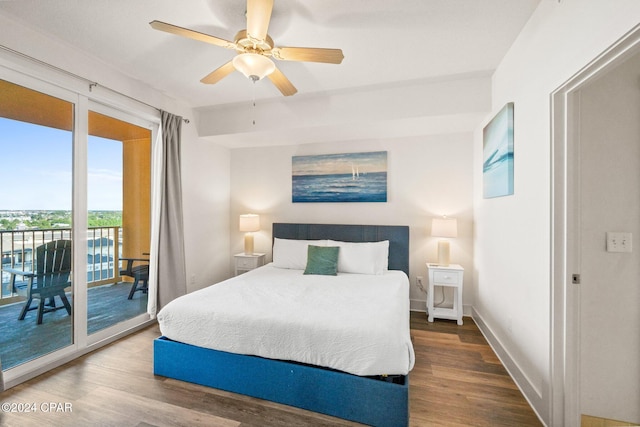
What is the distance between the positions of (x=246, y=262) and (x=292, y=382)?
2.46 meters

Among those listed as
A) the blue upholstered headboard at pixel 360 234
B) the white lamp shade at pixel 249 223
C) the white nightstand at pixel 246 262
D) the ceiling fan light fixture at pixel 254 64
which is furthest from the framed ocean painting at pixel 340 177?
the ceiling fan light fixture at pixel 254 64

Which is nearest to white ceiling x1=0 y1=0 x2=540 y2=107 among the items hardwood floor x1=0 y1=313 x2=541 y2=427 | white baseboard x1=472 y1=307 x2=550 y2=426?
white baseboard x1=472 y1=307 x2=550 y2=426

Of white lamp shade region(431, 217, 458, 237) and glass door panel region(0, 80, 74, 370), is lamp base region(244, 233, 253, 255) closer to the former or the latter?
glass door panel region(0, 80, 74, 370)

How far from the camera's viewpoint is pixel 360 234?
379 centimetres

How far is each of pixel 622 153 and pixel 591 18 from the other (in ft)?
2.55

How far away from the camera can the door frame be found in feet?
5.15

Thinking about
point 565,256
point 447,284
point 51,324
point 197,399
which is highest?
point 565,256

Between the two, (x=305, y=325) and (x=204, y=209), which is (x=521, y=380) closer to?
(x=305, y=325)

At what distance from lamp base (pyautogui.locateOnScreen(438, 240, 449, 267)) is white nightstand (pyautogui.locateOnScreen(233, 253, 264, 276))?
2.47 metres

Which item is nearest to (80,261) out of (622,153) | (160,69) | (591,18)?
(160,69)

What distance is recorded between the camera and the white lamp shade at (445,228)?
3293 millimetres

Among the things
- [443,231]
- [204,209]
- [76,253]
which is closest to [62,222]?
[76,253]

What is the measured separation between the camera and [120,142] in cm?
296

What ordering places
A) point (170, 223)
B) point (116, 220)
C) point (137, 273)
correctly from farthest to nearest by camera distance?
point (170, 223)
point (137, 273)
point (116, 220)
